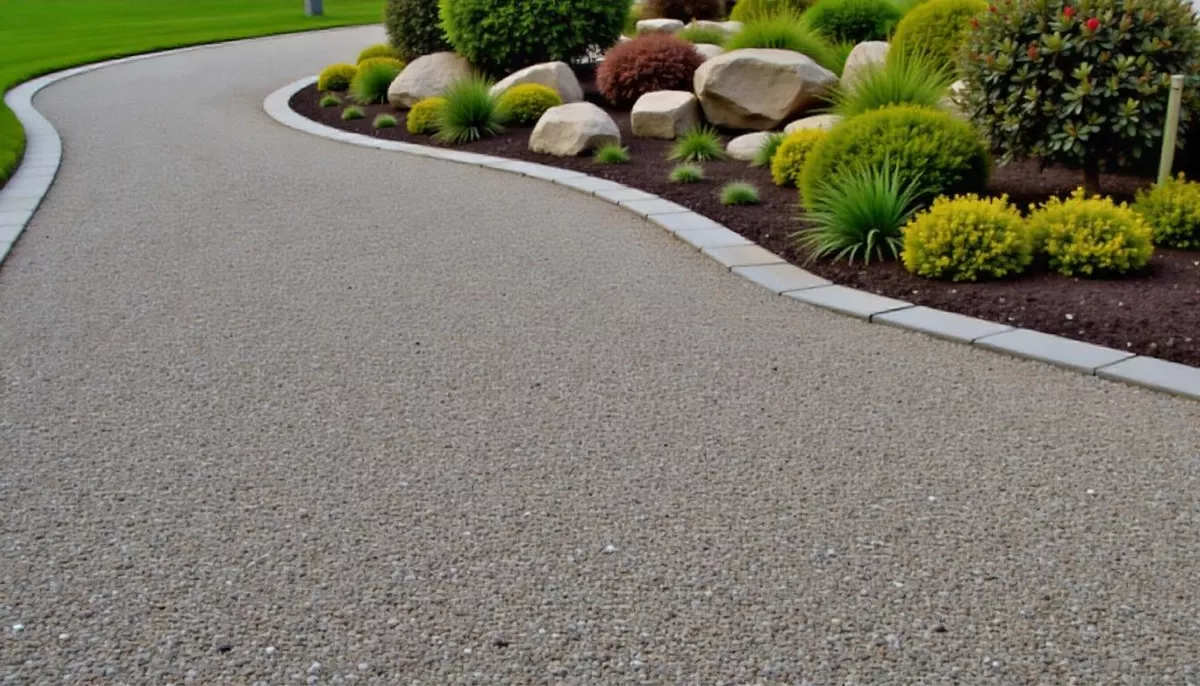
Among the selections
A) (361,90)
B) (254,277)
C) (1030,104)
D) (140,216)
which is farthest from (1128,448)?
(361,90)

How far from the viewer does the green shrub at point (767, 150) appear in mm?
8750

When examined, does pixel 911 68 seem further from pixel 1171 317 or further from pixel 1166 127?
pixel 1171 317

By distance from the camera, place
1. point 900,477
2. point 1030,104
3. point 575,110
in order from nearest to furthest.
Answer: point 900,477 < point 1030,104 < point 575,110

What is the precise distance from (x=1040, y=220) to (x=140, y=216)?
574 centimetres

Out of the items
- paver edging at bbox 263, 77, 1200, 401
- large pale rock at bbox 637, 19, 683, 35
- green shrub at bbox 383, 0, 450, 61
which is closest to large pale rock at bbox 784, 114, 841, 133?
paver edging at bbox 263, 77, 1200, 401

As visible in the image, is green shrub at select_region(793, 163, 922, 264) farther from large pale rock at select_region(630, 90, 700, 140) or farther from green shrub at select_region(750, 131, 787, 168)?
large pale rock at select_region(630, 90, 700, 140)

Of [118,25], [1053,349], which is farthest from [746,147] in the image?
[118,25]

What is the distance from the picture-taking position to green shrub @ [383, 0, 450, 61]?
1360cm

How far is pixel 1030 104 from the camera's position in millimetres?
6961

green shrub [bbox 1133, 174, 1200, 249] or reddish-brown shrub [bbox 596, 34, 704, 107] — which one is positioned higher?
reddish-brown shrub [bbox 596, 34, 704, 107]

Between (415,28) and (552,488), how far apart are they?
11009 mm

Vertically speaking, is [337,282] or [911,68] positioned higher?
[911,68]

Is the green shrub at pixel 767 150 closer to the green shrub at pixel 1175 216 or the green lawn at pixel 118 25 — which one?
the green shrub at pixel 1175 216

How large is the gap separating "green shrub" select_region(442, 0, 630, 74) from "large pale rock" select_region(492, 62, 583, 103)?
962 millimetres
